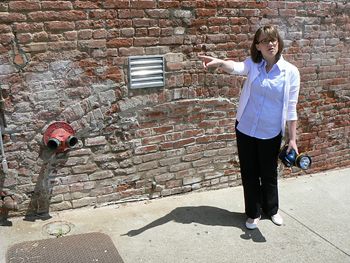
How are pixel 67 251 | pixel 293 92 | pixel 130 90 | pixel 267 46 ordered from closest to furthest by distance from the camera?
1. pixel 67 251
2. pixel 267 46
3. pixel 293 92
4. pixel 130 90

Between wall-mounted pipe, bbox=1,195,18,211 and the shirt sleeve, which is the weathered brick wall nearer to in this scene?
wall-mounted pipe, bbox=1,195,18,211

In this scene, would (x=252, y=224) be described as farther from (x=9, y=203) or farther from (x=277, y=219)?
(x=9, y=203)

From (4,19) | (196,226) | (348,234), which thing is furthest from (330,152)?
(4,19)

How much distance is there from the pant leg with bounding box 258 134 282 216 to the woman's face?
739 mm

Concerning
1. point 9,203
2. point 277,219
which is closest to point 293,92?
point 277,219

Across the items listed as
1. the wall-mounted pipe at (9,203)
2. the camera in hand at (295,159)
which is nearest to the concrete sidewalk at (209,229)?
the wall-mounted pipe at (9,203)

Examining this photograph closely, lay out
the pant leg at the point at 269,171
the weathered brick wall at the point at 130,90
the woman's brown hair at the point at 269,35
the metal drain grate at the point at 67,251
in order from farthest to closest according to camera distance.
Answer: the pant leg at the point at 269,171, the weathered brick wall at the point at 130,90, the woman's brown hair at the point at 269,35, the metal drain grate at the point at 67,251

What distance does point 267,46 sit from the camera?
3.19 metres

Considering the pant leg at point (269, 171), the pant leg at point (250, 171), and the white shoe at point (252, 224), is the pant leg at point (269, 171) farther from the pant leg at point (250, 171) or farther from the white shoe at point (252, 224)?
the white shoe at point (252, 224)

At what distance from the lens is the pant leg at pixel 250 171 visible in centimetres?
343

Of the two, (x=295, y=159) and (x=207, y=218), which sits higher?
(x=295, y=159)

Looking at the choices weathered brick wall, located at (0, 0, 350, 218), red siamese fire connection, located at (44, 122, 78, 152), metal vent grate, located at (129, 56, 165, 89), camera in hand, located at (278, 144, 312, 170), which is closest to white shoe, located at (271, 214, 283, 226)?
camera in hand, located at (278, 144, 312, 170)

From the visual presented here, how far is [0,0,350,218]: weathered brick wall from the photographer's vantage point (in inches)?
127

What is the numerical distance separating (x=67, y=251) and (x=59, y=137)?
0.96 metres
